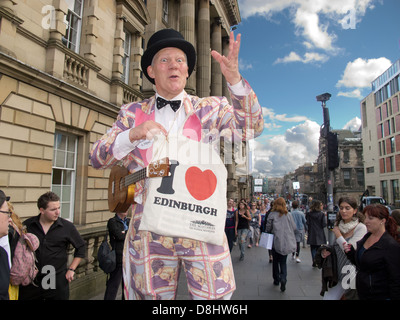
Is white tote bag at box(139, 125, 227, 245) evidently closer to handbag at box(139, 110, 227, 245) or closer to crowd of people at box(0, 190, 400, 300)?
handbag at box(139, 110, 227, 245)

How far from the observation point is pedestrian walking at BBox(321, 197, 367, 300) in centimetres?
397

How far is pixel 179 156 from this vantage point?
1510 mm

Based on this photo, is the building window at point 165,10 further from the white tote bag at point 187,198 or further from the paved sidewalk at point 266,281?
the white tote bag at point 187,198

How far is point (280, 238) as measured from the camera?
664 centimetres

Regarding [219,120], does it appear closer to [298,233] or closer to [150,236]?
[150,236]

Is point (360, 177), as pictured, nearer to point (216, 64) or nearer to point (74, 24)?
point (216, 64)

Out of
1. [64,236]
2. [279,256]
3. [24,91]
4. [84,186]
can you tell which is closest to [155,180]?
[64,236]

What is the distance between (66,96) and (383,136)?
57.2m

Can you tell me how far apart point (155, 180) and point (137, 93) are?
10432mm

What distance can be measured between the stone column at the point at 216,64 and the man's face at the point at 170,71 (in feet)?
73.5

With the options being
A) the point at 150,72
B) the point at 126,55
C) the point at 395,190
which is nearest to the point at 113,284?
the point at 150,72

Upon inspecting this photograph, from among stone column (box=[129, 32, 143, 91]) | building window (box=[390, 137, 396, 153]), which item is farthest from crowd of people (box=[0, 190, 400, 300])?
building window (box=[390, 137, 396, 153])

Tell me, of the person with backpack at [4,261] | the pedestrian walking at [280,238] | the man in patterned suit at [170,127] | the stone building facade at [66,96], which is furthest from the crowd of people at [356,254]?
the stone building facade at [66,96]

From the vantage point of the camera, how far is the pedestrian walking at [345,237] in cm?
397
